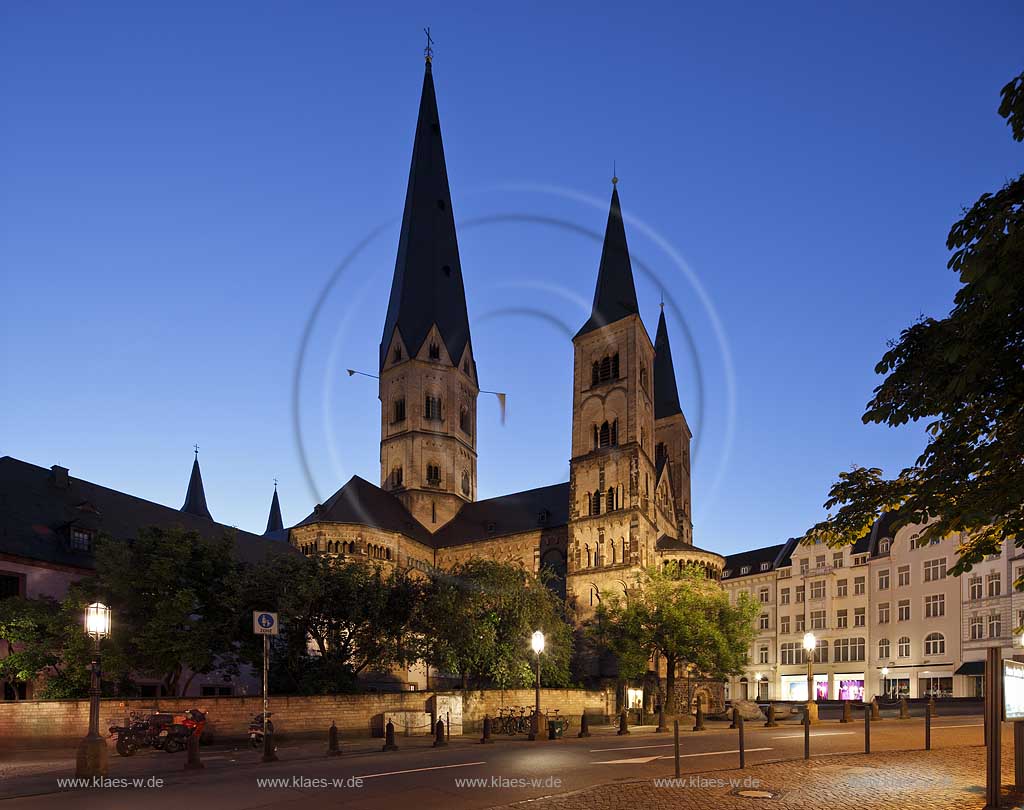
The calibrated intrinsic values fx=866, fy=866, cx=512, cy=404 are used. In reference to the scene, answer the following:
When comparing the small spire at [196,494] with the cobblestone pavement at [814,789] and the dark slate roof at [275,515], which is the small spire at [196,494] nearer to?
the dark slate roof at [275,515]

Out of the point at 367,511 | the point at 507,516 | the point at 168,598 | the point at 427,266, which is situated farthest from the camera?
the point at 427,266

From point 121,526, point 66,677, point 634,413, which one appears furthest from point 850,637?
point 66,677

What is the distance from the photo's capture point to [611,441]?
7431cm

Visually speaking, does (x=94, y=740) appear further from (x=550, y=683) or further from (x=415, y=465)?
(x=415, y=465)

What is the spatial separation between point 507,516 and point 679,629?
101 ft

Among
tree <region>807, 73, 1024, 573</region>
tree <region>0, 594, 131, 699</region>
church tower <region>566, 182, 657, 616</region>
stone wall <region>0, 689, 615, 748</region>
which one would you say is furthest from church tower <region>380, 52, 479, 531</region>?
tree <region>807, 73, 1024, 573</region>

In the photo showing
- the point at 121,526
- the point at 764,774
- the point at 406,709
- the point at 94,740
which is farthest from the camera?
the point at 121,526

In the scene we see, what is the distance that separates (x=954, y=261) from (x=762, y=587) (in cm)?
8372

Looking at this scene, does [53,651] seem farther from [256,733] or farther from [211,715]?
[256,733]

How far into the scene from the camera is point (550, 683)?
155ft

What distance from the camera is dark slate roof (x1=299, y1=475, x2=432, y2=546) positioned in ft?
244

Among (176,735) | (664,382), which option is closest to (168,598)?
(176,735)

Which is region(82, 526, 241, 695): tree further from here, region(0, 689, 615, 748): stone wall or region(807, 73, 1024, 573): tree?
region(807, 73, 1024, 573): tree

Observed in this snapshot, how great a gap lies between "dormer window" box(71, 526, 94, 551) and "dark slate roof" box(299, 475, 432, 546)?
26878mm
